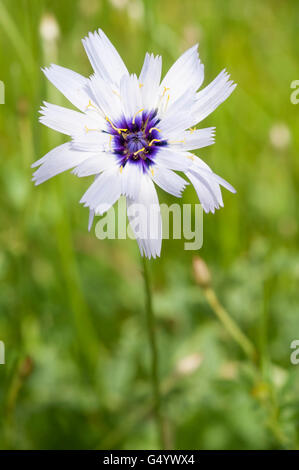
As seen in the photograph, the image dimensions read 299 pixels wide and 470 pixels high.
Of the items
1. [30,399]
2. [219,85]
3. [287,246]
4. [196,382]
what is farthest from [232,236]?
[219,85]

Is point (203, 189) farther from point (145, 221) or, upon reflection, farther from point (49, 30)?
point (49, 30)

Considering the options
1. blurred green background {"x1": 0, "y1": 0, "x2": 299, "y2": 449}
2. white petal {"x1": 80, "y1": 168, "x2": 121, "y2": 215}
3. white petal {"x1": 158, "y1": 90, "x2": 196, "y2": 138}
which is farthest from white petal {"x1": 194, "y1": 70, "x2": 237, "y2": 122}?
blurred green background {"x1": 0, "y1": 0, "x2": 299, "y2": 449}

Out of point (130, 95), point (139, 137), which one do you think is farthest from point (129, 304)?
point (130, 95)

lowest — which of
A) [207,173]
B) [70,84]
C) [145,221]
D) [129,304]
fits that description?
[129,304]

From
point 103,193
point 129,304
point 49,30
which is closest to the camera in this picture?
point 103,193

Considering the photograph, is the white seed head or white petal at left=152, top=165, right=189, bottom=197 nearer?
white petal at left=152, top=165, right=189, bottom=197

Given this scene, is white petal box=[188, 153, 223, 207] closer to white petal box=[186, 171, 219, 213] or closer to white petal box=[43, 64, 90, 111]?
white petal box=[186, 171, 219, 213]
